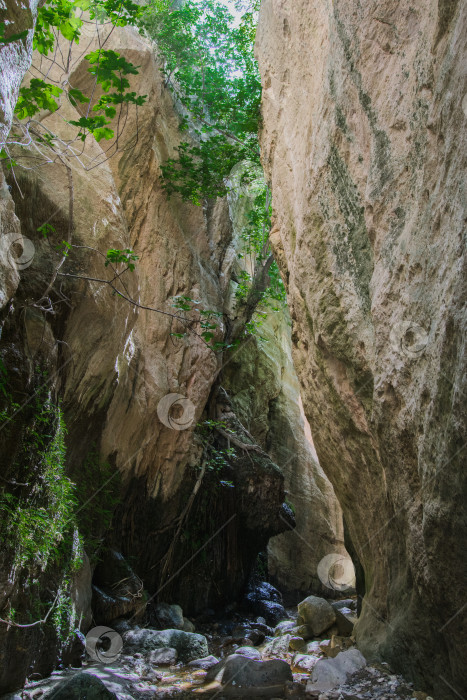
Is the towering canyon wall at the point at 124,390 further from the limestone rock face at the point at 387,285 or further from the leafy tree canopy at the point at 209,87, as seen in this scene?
the limestone rock face at the point at 387,285

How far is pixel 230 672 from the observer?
5453 mm

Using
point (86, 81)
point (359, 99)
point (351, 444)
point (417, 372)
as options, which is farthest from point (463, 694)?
point (86, 81)

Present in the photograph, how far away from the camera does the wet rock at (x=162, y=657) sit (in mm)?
6258

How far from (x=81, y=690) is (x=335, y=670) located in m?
2.56

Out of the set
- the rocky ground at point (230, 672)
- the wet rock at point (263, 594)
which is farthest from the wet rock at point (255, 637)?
the wet rock at point (263, 594)

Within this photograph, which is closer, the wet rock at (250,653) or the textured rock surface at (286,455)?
the wet rock at (250,653)

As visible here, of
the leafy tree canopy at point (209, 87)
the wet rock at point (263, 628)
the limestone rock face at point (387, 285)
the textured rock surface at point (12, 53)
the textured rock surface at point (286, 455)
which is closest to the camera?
the textured rock surface at point (12, 53)

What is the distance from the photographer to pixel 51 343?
Answer: 492 cm

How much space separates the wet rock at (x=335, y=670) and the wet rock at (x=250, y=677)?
353mm

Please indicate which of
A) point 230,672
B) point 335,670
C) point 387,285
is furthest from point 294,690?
point 387,285

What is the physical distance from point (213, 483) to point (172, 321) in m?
3.59

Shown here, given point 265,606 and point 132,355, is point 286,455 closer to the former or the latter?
point 265,606

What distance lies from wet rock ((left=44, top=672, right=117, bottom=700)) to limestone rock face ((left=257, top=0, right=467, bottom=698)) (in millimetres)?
2620

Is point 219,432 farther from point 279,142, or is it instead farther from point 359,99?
point 359,99
